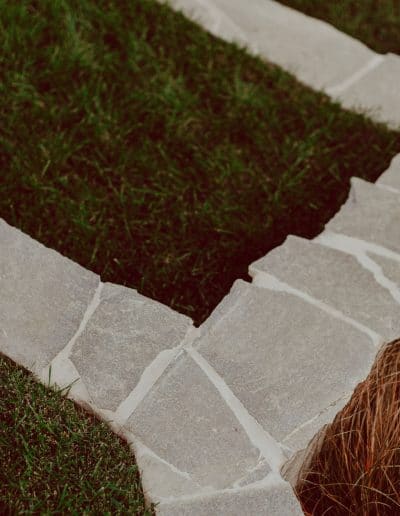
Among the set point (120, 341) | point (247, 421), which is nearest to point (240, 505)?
point (247, 421)

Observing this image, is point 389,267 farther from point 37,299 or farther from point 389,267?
point 37,299

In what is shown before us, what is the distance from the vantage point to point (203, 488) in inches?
73.5

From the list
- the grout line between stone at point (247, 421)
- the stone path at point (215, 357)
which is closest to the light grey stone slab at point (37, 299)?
the stone path at point (215, 357)

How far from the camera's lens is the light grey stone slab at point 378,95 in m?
3.13

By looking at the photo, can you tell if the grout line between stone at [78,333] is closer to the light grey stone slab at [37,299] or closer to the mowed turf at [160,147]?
the light grey stone slab at [37,299]

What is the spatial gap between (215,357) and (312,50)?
1903mm

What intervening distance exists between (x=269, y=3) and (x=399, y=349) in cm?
200

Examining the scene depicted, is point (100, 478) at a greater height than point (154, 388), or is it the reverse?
point (154, 388)

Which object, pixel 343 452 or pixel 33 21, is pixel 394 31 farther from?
pixel 343 452

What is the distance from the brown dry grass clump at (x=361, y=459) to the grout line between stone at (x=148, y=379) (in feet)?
1.71

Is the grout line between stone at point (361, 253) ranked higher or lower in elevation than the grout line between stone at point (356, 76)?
lower

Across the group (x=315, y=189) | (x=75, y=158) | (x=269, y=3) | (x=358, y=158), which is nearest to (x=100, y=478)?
(x=75, y=158)

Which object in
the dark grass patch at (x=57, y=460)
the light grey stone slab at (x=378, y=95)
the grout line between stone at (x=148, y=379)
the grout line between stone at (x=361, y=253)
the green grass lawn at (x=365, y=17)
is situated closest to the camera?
the dark grass patch at (x=57, y=460)

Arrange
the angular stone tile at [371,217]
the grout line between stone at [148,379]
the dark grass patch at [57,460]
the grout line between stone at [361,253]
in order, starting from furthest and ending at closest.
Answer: the angular stone tile at [371,217] → the grout line between stone at [361,253] → the grout line between stone at [148,379] → the dark grass patch at [57,460]
